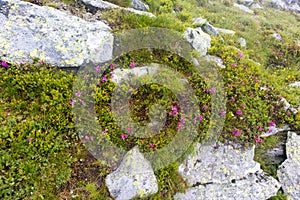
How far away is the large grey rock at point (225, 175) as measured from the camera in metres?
6.90

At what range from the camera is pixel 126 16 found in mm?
8891

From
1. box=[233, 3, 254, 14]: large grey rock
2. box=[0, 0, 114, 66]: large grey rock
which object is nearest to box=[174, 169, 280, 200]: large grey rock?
box=[0, 0, 114, 66]: large grey rock

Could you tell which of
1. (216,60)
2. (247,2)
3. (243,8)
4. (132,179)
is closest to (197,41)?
(216,60)

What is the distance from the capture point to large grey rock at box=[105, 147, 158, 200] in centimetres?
573

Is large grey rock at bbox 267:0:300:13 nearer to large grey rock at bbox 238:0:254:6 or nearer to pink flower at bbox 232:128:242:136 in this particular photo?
large grey rock at bbox 238:0:254:6

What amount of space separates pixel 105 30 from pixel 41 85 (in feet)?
9.54

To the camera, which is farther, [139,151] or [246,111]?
[246,111]

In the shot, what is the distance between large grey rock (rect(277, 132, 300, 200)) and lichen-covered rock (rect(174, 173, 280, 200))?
53cm

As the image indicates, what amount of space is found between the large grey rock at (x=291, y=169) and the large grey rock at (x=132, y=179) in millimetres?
4761

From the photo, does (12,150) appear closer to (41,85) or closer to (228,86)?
(41,85)

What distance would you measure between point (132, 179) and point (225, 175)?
3.02m

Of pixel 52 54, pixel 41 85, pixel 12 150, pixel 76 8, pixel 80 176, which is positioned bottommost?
pixel 80 176

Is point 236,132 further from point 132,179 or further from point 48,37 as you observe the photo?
point 48,37

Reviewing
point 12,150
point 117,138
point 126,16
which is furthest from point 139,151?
point 126,16
